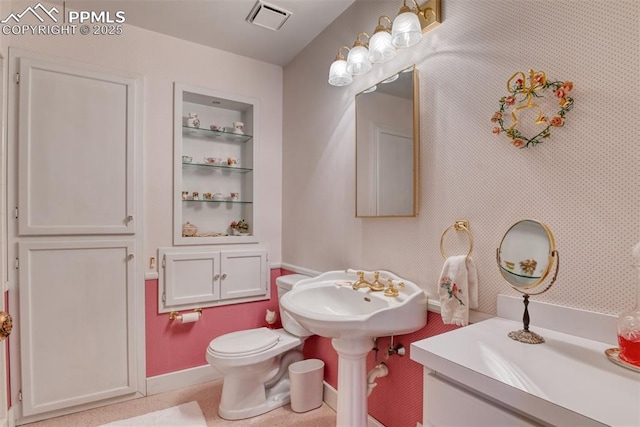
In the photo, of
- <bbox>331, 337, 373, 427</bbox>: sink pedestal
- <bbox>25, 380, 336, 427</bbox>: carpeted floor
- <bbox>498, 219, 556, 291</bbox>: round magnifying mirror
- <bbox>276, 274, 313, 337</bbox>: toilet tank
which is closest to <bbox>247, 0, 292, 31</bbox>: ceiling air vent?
<bbox>276, 274, 313, 337</bbox>: toilet tank

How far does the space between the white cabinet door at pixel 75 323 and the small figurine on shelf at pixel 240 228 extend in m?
0.77

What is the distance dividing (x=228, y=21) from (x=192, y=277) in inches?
72.6

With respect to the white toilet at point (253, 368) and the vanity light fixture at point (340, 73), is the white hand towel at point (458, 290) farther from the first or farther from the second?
the vanity light fixture at point (340, 73)

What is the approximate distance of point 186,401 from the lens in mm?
2201

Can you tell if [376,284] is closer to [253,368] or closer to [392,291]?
[392,291]

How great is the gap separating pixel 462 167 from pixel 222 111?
215 centimetres

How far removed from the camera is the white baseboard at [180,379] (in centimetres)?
229

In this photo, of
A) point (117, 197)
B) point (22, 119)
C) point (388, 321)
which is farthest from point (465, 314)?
point (22, 119)

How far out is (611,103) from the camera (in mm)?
952

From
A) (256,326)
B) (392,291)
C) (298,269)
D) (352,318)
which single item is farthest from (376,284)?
(256,326)

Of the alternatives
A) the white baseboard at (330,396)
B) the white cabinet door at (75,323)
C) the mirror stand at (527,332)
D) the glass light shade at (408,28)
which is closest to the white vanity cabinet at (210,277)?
the white cabinet door at (75,323)

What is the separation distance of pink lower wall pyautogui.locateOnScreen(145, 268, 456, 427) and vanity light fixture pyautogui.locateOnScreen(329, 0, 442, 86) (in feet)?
4.21

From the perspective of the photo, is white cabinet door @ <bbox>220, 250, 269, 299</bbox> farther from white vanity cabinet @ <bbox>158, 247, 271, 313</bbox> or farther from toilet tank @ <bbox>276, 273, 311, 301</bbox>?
toilet tank @ <bbox>276, 273, 311, 301</bbox>

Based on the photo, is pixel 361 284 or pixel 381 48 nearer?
pixel 381 48
